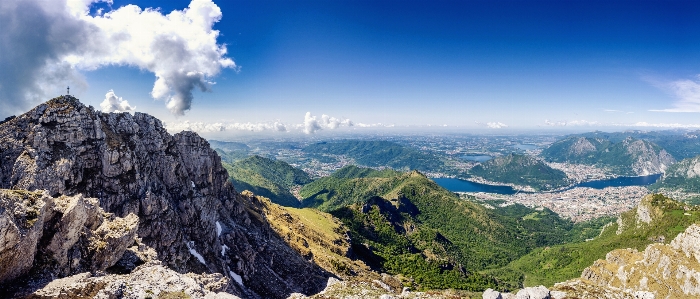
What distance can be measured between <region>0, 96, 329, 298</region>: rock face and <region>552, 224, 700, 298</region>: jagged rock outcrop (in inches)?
2825

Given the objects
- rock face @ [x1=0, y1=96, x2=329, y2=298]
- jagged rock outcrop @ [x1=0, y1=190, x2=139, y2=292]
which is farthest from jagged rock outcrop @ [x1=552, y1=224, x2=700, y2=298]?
jagged rock outcrop @ [x1=0, y1=190, x2=139, y2=292]

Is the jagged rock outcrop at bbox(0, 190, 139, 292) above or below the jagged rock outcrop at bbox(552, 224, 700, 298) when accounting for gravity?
above

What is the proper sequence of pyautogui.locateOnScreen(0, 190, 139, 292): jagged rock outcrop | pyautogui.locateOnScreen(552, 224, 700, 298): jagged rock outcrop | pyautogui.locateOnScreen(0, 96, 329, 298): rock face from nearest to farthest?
pyautogui.locateOnScreen(0, 190, 139, 292): jagged rock outcrop → pyautogui.locateOnScreen(0, 96, 329, 298): rock face → pyautogui.locateOnScreen(552, 224, 700, 298): jagged rock outcrop

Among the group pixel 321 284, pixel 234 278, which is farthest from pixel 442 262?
pixel 234 278

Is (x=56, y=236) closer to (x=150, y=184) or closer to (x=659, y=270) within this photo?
(x=150, y=184)

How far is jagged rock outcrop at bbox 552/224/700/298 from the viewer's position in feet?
255

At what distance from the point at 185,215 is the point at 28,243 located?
1933 inches

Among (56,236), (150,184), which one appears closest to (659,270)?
(56,236)

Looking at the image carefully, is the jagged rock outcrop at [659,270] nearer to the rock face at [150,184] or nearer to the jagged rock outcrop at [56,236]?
the rock face at [150,184]

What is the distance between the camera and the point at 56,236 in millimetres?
36312

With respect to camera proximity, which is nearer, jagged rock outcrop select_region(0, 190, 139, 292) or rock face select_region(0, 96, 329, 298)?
jagged rock outcrop select_region(0, 190, 139, 292)

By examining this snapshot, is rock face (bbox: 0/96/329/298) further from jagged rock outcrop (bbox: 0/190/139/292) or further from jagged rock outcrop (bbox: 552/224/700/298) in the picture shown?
jagged rock outcrop (bbox: 552/224/700/298)

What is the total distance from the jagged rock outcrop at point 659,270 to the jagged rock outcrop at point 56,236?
8180 cm

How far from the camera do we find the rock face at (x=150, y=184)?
58062mm
